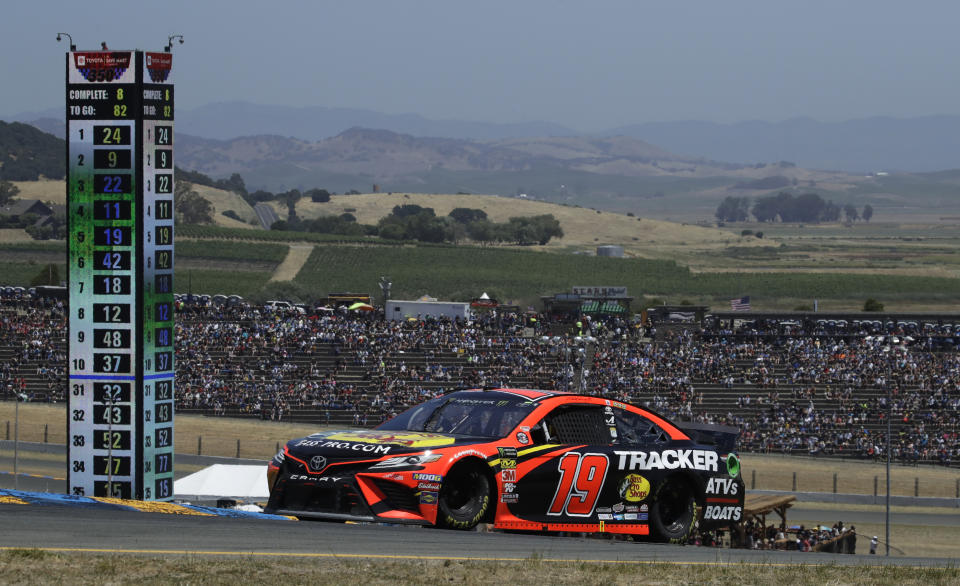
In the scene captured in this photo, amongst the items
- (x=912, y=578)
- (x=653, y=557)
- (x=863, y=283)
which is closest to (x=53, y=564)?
(x=653, y=557)

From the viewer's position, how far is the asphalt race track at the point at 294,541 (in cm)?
940

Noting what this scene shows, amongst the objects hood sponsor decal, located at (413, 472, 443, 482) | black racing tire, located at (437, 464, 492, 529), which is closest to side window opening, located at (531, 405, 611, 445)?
black racing tire, located at (437, 464, 492, 529)

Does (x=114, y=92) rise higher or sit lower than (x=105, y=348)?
higher

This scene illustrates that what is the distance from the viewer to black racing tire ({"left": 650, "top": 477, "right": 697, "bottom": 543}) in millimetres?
13039

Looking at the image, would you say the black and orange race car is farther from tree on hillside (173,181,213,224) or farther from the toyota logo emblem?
tree on hillside (173,181,213,224)

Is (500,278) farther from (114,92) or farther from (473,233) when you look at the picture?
(114,92)

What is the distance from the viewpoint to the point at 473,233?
17162 cm

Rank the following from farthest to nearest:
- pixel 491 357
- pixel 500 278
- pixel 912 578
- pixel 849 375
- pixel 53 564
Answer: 1. pixel 500 278
2. pixel 491 357
3. pixel 849 375
4. pixel 912 578
5. pixel 53 564

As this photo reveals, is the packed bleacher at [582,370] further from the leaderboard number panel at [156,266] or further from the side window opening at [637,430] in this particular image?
the side window opening at [637,430]

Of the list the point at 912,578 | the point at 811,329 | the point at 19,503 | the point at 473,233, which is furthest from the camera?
the point at 473,233

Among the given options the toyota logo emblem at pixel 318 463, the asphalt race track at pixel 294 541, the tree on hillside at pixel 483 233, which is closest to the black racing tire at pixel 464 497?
the asphalt race track at pixel 294 541

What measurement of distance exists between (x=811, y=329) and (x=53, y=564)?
63.8 m

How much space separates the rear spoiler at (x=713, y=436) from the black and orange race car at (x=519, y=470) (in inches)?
2.0

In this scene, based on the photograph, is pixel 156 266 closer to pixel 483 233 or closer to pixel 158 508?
pixel 158 508
